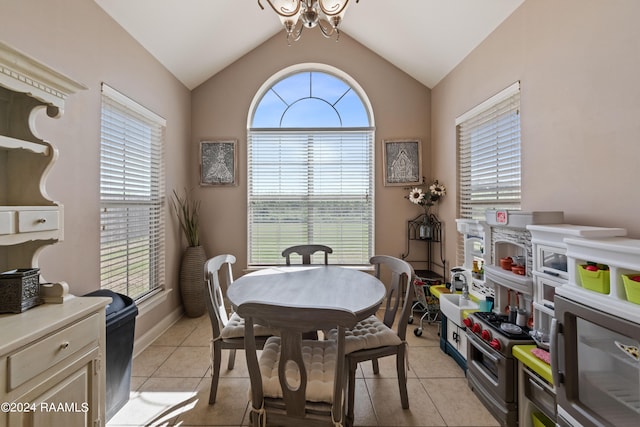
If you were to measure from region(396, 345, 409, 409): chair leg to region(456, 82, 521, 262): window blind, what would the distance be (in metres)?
1.46

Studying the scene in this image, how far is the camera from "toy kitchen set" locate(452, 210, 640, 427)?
3.77 feet

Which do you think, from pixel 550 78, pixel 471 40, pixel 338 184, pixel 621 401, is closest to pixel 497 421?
pixel 621 401

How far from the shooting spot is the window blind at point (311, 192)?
12.6ft

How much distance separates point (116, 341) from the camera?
1.88 m

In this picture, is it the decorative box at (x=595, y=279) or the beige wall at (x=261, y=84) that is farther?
the beige wall at (x=261, y=84)

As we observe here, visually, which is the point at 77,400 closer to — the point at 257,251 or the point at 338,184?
the point at 257,251

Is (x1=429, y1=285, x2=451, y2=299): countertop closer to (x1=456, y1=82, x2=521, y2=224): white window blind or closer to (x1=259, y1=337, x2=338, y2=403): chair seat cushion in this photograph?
(x1=456, y1=82, x2=521, y2=224): white window blind

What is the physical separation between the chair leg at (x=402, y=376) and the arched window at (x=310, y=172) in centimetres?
194

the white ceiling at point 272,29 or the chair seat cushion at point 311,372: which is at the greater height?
the white ceiling at point 272,29

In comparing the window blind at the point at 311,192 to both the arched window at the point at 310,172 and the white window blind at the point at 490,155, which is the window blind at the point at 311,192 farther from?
the white window blind at the point at 490,155

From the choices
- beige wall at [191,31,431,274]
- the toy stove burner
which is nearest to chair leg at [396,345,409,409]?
the toy stove burner

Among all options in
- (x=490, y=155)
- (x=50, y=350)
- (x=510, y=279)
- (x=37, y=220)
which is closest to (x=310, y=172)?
(x=490, y=155)

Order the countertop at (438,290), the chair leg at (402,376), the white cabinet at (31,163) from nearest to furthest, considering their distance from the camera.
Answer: the white cabinet at (31,163), the chair leg at (402,376), the countertop at (438,290)

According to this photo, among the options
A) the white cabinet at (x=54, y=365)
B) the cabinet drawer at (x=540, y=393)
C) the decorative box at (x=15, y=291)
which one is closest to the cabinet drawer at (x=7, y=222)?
the decorative box at (x=15, y=291)
